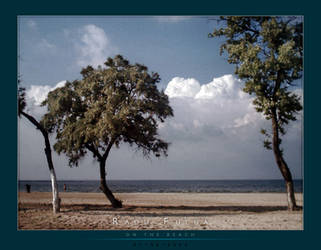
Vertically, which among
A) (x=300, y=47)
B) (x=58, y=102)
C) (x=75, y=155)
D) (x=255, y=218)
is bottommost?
(x=255, y=218)

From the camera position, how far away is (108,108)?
45.6ft

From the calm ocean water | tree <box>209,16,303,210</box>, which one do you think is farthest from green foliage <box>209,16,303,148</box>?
the calm ocean water

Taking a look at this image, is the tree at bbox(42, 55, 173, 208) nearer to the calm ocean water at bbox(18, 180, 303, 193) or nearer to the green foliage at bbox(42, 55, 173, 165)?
the green foliage at bbox(42, 55, 173, 165)

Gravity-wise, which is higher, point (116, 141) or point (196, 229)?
point (116, 141)

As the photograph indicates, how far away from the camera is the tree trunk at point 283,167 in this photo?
1419 cm

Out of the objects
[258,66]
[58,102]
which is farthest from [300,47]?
[58,102]

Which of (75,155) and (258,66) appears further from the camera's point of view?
(75,155)

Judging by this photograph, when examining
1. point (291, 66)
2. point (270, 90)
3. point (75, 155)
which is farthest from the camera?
point (75, 155)

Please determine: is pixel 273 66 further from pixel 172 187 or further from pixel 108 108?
pixel 172 187

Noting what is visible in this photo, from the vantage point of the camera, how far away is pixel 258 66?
1388cm

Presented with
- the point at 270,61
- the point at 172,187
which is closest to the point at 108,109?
the point at 270,61

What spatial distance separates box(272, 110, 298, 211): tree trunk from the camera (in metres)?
14.2

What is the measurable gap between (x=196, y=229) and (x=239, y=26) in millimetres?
10029

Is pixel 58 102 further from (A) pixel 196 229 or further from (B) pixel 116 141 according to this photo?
(A) pixel 196 229
